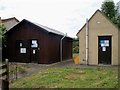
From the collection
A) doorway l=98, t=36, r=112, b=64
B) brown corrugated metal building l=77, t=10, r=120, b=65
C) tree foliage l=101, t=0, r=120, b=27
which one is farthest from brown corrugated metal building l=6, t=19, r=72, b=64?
tree foliage l=101, t=0, r=120, b=27

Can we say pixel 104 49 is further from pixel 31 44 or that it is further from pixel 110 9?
pixel 110 9

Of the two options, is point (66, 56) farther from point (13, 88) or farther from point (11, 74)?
point (13, 88)

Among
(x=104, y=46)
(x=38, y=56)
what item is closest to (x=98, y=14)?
(x=104, y=46)

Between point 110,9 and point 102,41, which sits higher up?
point 110,9

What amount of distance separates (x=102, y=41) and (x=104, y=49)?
679 mm

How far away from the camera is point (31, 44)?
24.3 metres

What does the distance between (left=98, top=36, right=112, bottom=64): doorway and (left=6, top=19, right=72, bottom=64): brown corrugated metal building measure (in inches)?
182

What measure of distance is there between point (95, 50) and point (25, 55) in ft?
21.6

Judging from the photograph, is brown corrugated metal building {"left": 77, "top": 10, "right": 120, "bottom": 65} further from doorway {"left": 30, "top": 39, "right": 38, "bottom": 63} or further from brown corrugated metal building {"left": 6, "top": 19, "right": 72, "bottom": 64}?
doorway {"left": 30, "top": 39, "right": 38, "bottom": 63}

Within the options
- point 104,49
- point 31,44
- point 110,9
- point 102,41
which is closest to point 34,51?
point 31,44

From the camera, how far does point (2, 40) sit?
24594 mm

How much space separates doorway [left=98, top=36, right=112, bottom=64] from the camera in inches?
859

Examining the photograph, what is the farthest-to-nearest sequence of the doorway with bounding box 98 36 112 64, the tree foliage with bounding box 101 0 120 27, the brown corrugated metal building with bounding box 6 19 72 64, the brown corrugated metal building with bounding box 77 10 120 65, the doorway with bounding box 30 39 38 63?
the tree foliage with bounding box 101 0 120 27 → the doorway with bounding box 30 39 38 63 → the brown corrugated metal building with bounding box 6 19 72 64 → the doorway with bounding box 98 36 112 64 → the brown corrugated metal building with bounding box 77 10 120 65

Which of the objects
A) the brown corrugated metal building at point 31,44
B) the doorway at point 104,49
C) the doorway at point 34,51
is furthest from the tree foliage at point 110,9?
the doorway at point 34,51
